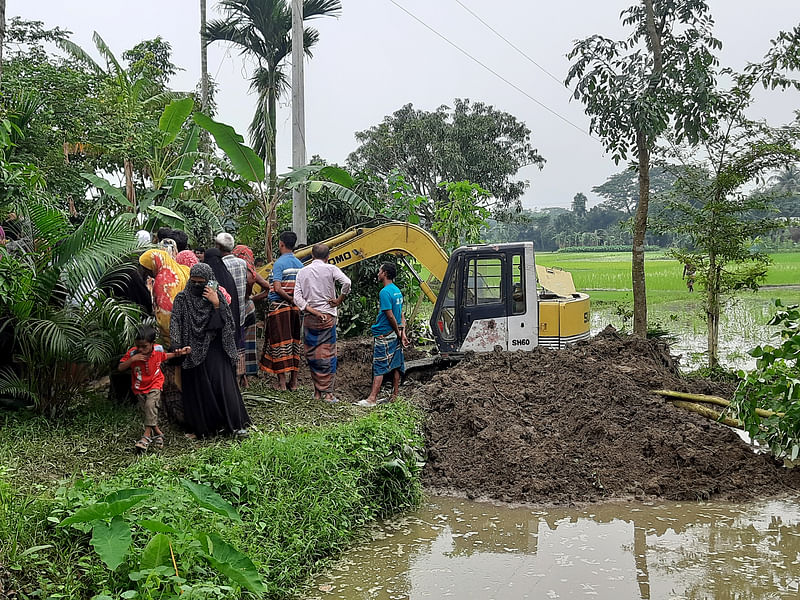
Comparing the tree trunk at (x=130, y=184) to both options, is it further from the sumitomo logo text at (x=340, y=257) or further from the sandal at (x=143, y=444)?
the sandal at (x=143, y=444)

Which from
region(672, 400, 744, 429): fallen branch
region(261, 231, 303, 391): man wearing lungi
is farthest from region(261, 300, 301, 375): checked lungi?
region(672, 400, 744, 429): fallen branch

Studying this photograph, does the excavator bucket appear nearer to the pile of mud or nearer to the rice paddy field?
the pile of mud

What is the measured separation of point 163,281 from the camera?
282 inches

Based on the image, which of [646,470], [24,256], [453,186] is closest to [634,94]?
[453,186]

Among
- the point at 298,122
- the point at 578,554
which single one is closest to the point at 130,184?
the point at 298,122

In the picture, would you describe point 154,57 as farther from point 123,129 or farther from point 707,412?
point 707,412

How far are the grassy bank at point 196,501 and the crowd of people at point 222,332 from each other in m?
0.44

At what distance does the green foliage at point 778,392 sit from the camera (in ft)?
22.9

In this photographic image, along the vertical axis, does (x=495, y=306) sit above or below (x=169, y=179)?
below

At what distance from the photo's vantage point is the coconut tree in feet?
66.0

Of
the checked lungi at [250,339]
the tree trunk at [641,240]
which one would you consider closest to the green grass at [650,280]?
the tree trunk at [641,240]

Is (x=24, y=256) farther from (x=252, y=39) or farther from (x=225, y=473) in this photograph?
(x=252, y=39)

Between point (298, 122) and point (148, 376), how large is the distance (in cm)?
640

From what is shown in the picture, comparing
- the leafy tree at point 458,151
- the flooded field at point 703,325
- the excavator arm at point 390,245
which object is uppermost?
the leafy tree at point 458,151
